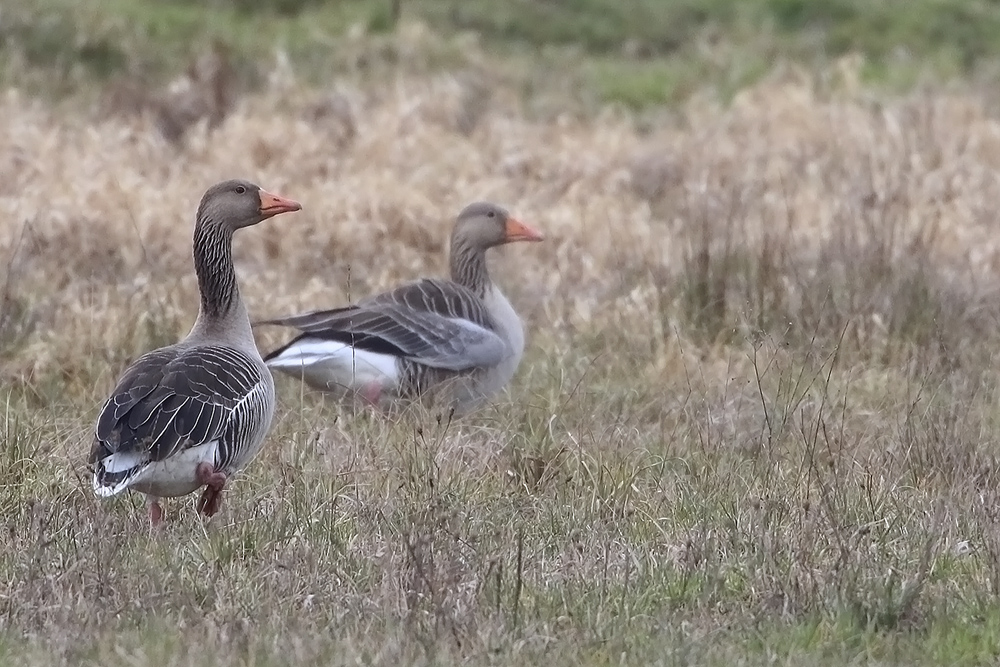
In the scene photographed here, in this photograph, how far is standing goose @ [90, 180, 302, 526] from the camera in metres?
5.35

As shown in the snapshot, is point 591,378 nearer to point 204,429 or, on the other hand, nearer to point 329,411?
point 329,411

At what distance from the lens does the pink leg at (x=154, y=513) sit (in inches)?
223

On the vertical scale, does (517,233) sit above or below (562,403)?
above

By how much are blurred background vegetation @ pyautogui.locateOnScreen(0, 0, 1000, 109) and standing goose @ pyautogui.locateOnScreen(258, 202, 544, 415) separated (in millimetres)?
7820

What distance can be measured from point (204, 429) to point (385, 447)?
1122mm

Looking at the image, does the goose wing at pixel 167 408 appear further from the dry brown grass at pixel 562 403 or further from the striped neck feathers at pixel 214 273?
the striped neck feathers at pixel 214 273

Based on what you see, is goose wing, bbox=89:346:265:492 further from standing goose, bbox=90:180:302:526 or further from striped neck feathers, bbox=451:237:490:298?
striped neck feathers, bbox=451:237:490:298

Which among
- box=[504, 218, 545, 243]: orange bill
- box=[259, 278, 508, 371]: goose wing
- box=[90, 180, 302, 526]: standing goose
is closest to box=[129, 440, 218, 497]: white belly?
box=[90, 180, 302, 526]: standing goose

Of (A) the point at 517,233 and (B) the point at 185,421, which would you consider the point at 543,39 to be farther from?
(B) the point at 185,421

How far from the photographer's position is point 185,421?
5.54m

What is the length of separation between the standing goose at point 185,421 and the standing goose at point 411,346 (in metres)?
0.98

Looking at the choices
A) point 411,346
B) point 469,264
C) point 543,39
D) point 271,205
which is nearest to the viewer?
point 271,205

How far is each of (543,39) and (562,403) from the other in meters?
11.9

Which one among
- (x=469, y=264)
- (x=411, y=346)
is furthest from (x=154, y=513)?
(x=469, y=264)
